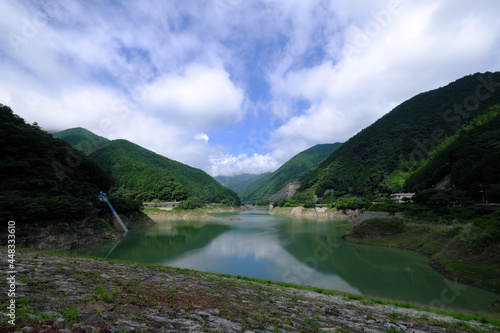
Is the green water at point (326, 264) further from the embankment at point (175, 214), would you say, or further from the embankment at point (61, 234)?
the embankment at point (175, 214)

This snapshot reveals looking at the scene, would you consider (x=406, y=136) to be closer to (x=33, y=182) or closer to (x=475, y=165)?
(x=475, y=165)

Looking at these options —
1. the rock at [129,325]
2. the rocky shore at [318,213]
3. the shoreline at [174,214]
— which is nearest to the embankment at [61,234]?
the rock at [129,325]

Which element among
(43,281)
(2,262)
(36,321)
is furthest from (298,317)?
(2,262)

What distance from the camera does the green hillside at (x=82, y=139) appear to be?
134 m

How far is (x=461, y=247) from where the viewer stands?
1772cm

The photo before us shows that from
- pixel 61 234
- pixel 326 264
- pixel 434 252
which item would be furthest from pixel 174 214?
pixel 434 252

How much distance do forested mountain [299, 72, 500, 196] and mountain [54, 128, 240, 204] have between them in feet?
218

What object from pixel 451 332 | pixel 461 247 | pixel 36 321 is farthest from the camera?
pixel 461 247

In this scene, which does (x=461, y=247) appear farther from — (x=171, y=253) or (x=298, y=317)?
(x=171, y=253)

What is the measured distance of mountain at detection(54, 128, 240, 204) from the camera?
90.2 metres

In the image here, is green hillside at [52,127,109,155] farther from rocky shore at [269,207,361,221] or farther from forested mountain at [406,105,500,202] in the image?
forested mountain at [406,105,500,202]

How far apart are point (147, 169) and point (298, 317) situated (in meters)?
114

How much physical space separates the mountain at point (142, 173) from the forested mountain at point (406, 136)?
66494mm

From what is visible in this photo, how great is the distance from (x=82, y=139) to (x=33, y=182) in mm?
152974
